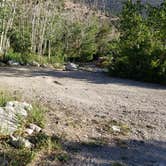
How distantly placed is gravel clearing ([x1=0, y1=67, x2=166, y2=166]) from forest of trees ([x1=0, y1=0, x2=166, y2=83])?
4740 millimetres

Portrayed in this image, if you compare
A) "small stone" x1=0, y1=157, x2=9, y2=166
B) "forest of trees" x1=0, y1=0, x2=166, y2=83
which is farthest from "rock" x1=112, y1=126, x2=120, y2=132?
"forest of trees" x1=0, y1=0, x2=166, y2=83

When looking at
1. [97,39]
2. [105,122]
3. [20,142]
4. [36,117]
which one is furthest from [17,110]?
[97,39]

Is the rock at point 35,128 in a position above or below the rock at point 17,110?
below

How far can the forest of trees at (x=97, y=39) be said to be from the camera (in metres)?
15.0

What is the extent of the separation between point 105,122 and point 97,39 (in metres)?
48.9

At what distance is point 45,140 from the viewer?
562cm

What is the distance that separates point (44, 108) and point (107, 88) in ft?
13.3

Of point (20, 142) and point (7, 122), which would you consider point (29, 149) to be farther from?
point (7, 122)

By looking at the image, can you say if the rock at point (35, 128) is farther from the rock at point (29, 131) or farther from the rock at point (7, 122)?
the rock at point (7, 122)

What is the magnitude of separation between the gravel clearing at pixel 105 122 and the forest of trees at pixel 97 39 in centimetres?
474

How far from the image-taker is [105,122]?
6824 millimetres

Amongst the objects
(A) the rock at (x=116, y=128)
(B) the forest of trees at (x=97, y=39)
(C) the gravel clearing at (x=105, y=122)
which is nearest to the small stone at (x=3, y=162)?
(C) the gravel clearing at (x=105, y=122)

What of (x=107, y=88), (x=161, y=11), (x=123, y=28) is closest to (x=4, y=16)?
(x=123, y=28)

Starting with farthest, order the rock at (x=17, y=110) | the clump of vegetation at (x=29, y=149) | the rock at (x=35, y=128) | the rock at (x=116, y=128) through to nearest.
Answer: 1. the rock at (x=116, y=128)
2. the rock at (x=17, y=110)
3. the rock at (x=35, y=128)
4. the clump of vegetation at (x=29, y=149)
